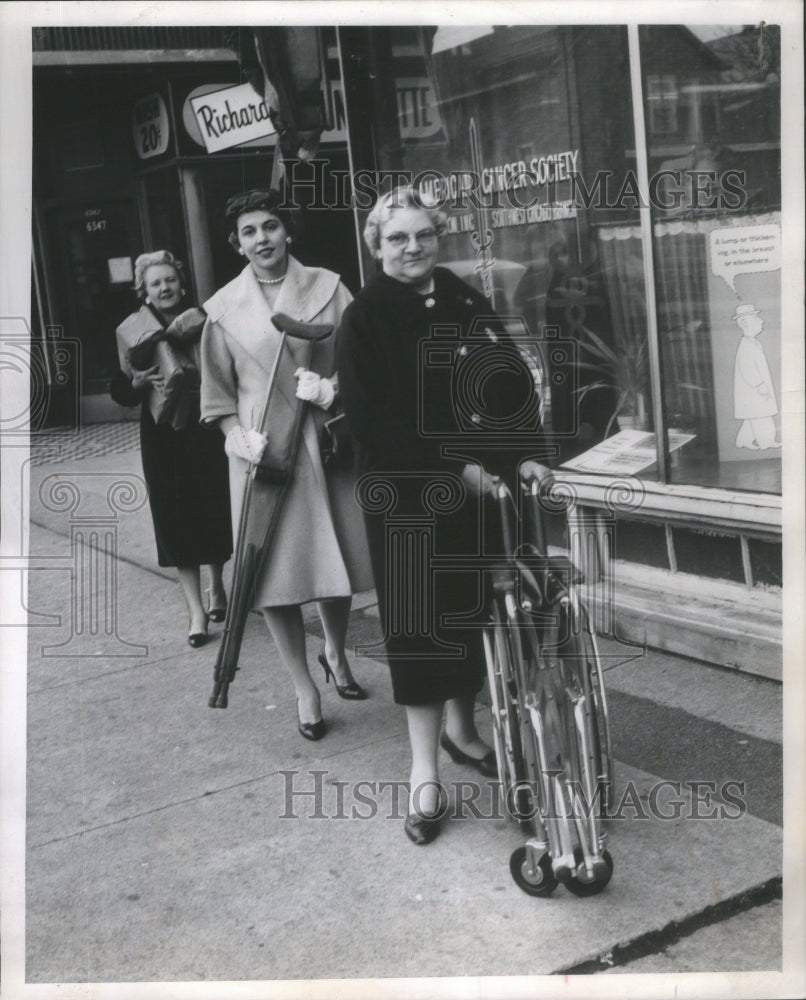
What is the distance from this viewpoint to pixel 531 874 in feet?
12.0

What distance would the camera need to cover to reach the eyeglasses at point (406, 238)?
3.84m

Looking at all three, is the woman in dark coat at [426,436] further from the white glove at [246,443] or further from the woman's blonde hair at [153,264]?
the woman's blonde hair at [153,264]

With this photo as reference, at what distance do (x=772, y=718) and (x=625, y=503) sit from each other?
3.15 feet

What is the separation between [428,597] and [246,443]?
864mm

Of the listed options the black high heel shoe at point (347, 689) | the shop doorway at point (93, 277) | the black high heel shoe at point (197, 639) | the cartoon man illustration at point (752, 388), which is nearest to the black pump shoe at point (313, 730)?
the black high heel shoe at point (347, 689)

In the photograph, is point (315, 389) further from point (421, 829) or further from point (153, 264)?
point (421, 829)

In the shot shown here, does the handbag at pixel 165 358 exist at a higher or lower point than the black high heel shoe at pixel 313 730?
higher

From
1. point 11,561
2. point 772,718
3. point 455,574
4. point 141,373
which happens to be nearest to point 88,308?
point 141,373

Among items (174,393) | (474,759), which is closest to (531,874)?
(474,759)

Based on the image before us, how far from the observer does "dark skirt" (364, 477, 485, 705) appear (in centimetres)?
396

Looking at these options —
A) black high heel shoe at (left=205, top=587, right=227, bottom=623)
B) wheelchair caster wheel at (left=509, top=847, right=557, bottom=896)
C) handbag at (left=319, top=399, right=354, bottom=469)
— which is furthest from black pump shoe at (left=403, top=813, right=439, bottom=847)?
black high heel shoe at (left=205, top=587, right=227, bottom=623)

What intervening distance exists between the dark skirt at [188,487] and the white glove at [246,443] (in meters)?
0.11

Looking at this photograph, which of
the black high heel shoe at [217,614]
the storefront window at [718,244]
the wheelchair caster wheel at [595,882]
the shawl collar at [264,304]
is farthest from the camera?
the black high heel shoe at [217,614]

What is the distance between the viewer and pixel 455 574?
397cm
